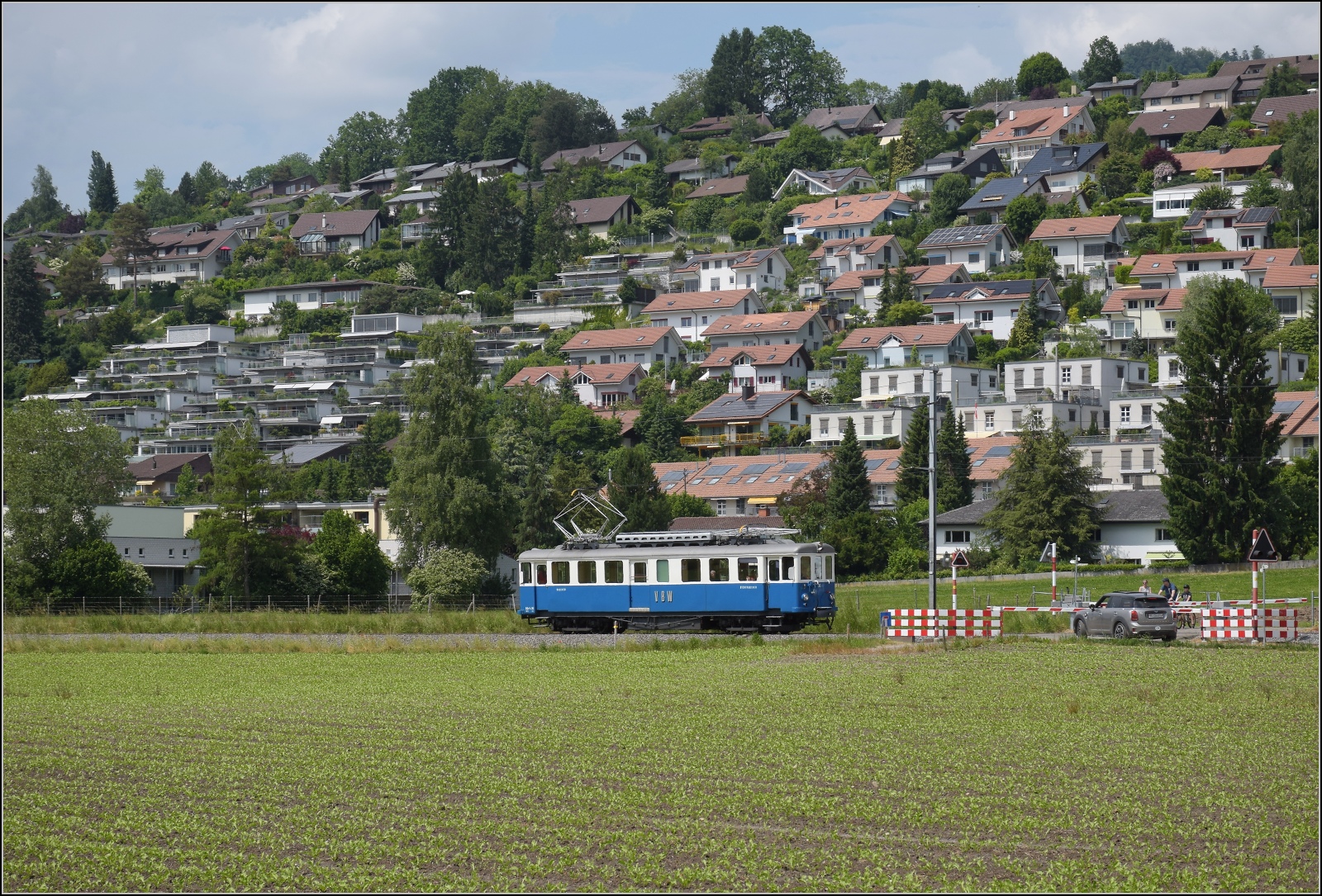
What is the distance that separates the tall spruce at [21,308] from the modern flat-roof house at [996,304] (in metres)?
56.2

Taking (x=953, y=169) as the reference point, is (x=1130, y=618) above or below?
below

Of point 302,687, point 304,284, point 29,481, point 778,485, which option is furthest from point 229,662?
point 304,284

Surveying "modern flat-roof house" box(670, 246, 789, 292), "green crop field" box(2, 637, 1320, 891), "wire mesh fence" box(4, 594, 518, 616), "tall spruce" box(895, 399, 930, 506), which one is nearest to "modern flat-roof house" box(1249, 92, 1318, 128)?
"modern flat-roof house" box(670, 246, 789, 292)

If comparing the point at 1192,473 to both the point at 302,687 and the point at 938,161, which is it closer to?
the point at 302,687

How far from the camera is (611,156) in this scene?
161375 millimetres

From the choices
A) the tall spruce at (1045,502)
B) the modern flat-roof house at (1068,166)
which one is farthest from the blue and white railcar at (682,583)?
the modern flat-roof house at (1068,166)

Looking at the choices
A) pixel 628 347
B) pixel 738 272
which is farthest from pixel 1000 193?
pixel 628 347

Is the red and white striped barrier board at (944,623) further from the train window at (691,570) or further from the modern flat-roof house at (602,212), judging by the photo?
the modern flat-roof house at (602,212)

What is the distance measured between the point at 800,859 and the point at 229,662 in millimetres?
21904

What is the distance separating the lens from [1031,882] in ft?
32.7

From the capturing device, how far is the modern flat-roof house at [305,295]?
13025 cm

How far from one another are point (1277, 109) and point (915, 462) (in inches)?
2904

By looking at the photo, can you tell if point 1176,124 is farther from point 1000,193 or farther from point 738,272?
point 738,272

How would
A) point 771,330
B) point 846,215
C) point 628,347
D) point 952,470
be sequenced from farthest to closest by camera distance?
point 846,215 → point 628,347 → point 771,330 → point 952,470
